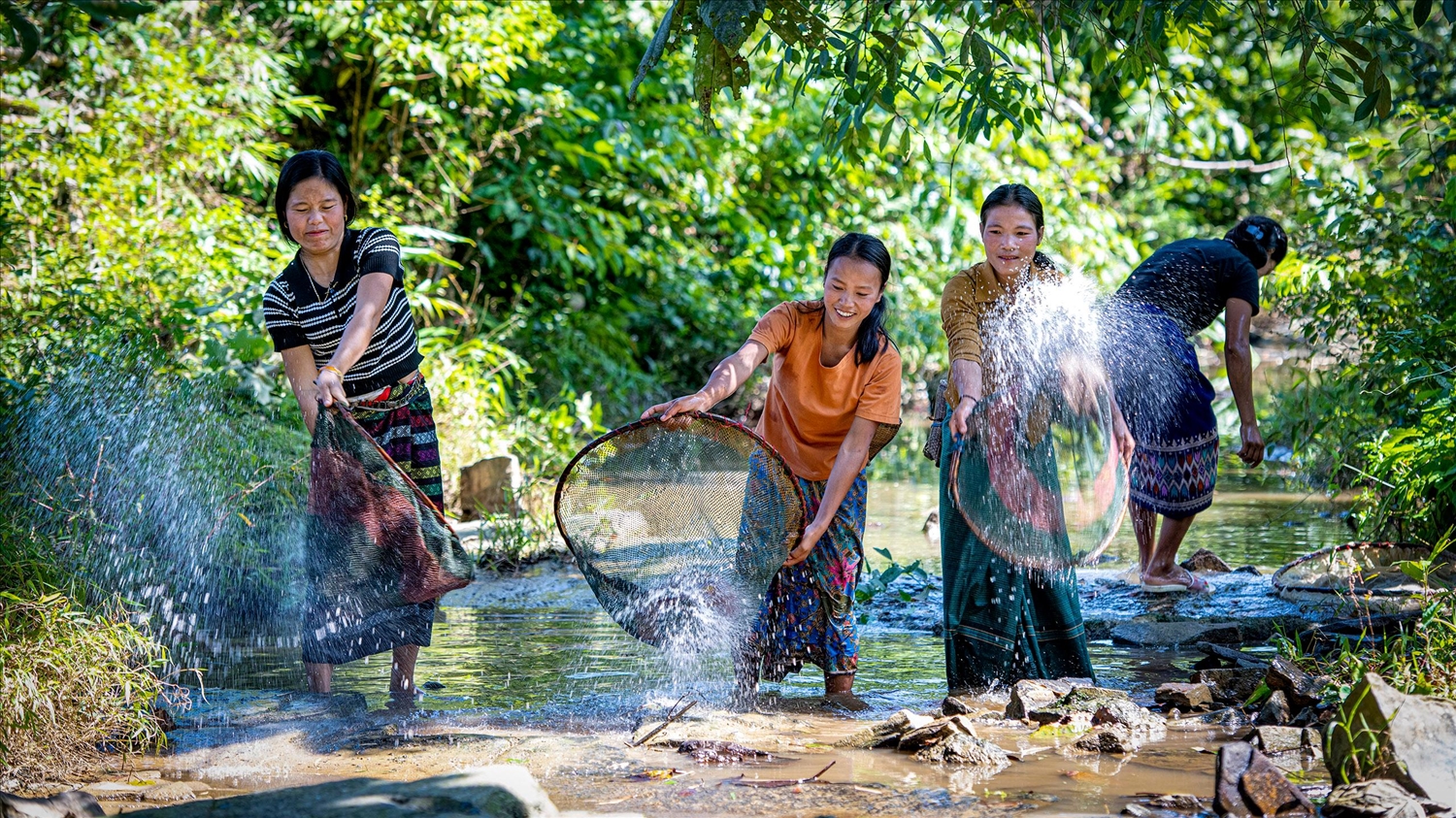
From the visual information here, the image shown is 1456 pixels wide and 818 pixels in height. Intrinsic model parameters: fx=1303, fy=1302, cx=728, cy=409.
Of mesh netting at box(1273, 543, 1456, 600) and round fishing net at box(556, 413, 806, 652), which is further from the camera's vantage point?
mesh netting at box(1273, 543, 1456, 600)

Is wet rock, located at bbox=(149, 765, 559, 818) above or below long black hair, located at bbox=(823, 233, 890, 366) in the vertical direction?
below

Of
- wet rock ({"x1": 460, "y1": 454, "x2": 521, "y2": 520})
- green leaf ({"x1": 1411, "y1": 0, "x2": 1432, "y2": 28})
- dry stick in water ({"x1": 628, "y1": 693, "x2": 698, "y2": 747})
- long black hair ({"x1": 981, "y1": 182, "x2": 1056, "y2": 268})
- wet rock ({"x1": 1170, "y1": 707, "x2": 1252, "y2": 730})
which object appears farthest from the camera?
wet rock ({"x1": 460, "y1": 454, "x2": 521, "y2": 520})

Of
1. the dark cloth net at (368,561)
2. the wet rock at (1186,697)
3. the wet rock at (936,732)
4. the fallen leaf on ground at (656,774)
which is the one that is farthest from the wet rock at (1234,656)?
the dark cloth net at (368,561)

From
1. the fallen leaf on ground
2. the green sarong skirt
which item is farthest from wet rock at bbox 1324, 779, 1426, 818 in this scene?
the fallen leaf on ground

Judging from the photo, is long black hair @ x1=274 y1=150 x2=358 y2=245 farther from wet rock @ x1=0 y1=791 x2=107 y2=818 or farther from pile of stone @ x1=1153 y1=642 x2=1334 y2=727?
pile of stone @ x1=1153 y1=642 x2=1334 y2=727

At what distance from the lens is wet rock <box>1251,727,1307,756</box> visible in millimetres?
3611

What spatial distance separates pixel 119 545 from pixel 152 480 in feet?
1.52

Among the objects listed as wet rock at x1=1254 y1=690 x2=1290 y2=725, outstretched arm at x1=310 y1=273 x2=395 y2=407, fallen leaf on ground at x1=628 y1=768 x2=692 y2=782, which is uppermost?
outstretched arm at x1=310 y1=273 x2=395 y2=407

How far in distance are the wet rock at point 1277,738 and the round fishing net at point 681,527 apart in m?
1.48

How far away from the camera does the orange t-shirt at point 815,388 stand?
13.9 feet

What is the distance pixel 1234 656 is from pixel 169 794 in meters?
3.47

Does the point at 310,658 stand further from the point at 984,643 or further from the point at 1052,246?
the point at 1052,246

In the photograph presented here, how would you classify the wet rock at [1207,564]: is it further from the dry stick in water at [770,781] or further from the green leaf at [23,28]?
the green leaf at [23,28]

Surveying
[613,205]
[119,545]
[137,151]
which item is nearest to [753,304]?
[613,205]
